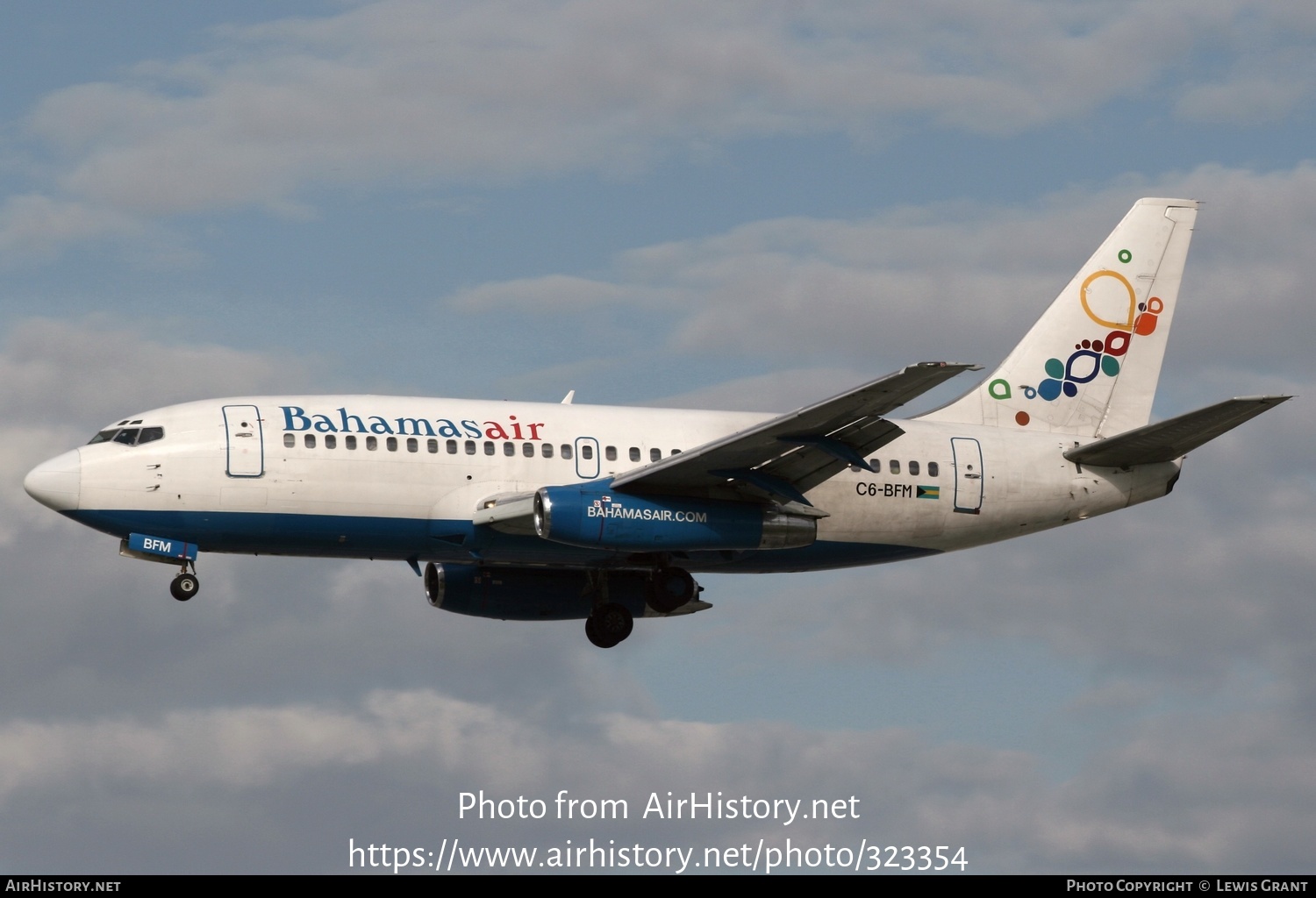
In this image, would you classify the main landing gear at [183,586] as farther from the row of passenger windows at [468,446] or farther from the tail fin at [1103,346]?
the tail fin at [1103,346]

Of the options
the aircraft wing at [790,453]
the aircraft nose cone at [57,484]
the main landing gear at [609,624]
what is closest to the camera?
the aircraft wing at [790,453]

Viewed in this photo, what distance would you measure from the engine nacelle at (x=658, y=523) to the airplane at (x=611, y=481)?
0.17ft

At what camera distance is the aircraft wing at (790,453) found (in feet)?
136

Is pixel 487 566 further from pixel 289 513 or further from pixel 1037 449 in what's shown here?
pixel 1037 449

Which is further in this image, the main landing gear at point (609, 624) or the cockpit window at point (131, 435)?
the main landing gear at point (609, 624)

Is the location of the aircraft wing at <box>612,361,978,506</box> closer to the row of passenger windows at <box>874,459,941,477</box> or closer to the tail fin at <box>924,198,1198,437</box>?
the row of passenger windows at <box>874,459,941,477</box>

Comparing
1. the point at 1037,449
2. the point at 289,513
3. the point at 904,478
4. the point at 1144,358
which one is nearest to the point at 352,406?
the point at 289,513

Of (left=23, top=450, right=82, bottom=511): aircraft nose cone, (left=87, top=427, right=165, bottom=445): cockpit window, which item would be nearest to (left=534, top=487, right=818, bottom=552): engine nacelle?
(left=87, top=427, right=165, bottom=445): cockpit window

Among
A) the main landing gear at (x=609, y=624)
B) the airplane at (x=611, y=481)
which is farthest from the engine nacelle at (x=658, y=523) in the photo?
the main landing gear at (x=609, y=624)

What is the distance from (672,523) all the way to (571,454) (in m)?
3.10

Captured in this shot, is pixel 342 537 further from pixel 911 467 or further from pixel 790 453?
pixel 911 467

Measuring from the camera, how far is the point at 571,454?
151 ft

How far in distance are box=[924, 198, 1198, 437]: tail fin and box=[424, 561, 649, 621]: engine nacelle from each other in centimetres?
960

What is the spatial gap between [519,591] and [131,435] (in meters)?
10.9
